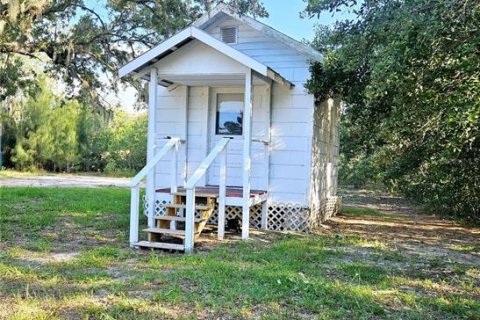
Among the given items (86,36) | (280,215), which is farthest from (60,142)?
(280,215)

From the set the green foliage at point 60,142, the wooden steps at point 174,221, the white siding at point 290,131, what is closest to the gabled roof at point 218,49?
the white siding at point 290,131

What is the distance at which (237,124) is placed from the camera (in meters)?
8.62

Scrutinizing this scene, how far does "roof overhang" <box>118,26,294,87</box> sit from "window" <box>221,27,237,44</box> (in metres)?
1.93

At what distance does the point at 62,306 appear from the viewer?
369 centimetres

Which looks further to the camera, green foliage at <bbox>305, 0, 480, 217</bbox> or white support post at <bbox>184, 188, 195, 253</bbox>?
white support post at <bbox>184, 188, 195, 253</bbox>

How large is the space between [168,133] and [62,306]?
17.9ft

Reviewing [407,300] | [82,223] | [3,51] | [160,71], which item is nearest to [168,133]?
[160,71]

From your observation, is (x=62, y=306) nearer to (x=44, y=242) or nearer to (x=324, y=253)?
(x=44, y=242)

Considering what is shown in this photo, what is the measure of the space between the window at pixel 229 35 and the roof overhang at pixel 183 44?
193cm

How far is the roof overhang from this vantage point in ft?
22.6

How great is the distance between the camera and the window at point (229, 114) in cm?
860

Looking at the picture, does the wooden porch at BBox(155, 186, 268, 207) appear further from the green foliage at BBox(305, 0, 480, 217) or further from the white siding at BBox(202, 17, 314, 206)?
the green foliage at BBox(305, 0, 480, 217)

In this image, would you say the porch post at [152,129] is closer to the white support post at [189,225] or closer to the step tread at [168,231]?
the step tread at [168,231]

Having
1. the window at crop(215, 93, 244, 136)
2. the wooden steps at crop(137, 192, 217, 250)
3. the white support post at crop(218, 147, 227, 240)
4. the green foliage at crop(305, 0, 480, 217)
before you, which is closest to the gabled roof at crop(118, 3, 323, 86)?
the green foliage at crop(305, 0, 480, 217)
